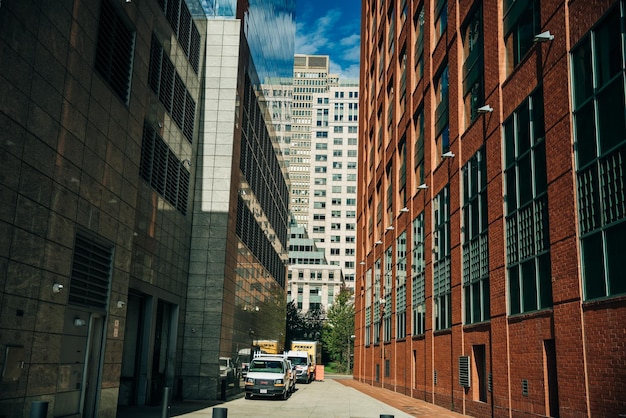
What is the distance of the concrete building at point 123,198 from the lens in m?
11.4

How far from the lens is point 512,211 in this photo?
60.0 ft

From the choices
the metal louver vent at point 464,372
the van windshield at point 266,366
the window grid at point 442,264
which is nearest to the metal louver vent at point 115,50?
the metal louver vent at point 464,372

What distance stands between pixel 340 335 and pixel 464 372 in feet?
239

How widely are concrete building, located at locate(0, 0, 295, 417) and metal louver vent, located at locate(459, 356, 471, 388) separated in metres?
10.4

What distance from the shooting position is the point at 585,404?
13.1m

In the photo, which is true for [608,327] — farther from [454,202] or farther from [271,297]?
[271,297]

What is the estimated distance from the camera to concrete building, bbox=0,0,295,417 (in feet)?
37.3

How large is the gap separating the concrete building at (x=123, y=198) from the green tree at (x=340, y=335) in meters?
58.7

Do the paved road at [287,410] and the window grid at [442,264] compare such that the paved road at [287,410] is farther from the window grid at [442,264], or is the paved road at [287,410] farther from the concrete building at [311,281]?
the concrete building at [311,281]

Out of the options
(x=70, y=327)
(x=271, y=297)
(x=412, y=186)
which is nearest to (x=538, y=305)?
(x=70, y=327)

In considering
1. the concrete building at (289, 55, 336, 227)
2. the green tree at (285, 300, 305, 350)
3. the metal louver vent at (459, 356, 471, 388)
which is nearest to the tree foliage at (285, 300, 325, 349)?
the green tree at (285, 300, 305, 350)

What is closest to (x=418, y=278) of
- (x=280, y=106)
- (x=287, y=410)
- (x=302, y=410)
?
(x=302, y=410)

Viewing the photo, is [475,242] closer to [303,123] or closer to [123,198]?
[123,198]

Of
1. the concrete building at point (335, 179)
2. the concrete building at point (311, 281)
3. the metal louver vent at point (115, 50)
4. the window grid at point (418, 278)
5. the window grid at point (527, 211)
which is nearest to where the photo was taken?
the metal louver vent at point (115, 50)
